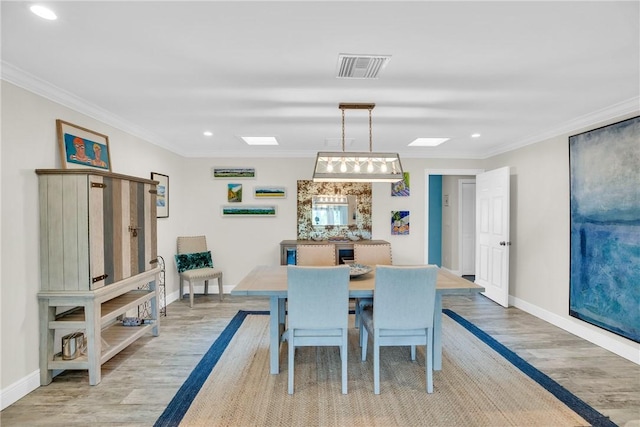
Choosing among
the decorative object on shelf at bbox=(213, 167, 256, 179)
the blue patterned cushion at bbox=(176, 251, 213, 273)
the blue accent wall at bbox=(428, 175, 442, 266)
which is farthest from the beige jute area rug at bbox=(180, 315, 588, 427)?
the blue accent wall at bbox=(428, 175, 442, 266)

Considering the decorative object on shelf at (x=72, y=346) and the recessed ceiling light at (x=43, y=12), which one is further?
the decorative object on shelf at (x=72, y=346)

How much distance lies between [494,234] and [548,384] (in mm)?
2582

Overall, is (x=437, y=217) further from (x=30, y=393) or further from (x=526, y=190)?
(x=30, y=393)

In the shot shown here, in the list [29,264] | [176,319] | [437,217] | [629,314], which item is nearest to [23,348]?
[29,264]

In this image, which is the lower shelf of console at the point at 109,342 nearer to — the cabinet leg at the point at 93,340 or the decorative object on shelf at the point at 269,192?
the cabinet leg at the point at 93,340

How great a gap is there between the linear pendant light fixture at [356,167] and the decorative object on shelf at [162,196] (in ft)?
8.50

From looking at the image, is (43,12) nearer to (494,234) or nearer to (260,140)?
(260,140)

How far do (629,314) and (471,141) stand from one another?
2603 millimetres

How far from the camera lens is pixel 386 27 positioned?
1731 mm

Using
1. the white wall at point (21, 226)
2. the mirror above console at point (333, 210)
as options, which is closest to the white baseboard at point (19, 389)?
the white wall at point (21, 226)

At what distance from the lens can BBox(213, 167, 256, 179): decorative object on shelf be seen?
5.35 m

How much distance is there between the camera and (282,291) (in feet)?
8.45

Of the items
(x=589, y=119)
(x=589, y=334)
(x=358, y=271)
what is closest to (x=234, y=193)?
(x=358, y=271)

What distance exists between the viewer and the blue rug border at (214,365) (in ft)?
7.13
